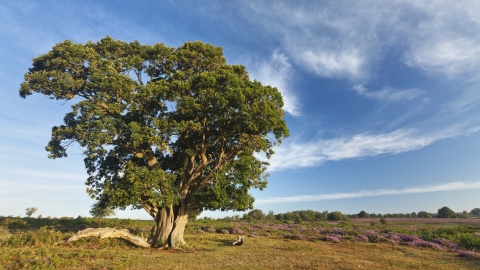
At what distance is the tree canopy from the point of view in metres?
18.3

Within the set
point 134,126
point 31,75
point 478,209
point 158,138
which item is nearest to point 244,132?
point 158,138

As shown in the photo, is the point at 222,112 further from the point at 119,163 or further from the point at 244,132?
the point at 119,163

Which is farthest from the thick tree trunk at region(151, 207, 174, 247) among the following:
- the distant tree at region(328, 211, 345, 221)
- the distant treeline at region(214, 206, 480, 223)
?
the distant tree at region(328, 211, 345, 221)

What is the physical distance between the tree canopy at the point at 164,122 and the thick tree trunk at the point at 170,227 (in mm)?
84

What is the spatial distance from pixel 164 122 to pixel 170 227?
925 cm

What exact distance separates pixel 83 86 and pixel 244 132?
518 inches

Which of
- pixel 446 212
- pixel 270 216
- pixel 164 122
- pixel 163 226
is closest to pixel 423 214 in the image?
pixel 446 212

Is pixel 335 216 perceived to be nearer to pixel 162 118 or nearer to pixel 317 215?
pixel 317 215

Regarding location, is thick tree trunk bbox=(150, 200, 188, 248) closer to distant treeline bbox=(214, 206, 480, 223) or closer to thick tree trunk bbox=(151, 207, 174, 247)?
thick tree trunk bbox=(151, 207, 174, 247)

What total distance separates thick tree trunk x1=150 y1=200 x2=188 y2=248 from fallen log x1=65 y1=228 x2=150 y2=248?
3.82ft

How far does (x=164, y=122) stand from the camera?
60.4 ft

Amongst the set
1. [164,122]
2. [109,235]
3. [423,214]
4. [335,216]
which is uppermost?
[164,122]

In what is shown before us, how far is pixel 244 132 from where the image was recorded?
20.2 metres

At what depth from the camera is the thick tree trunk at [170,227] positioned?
67.0 feet
